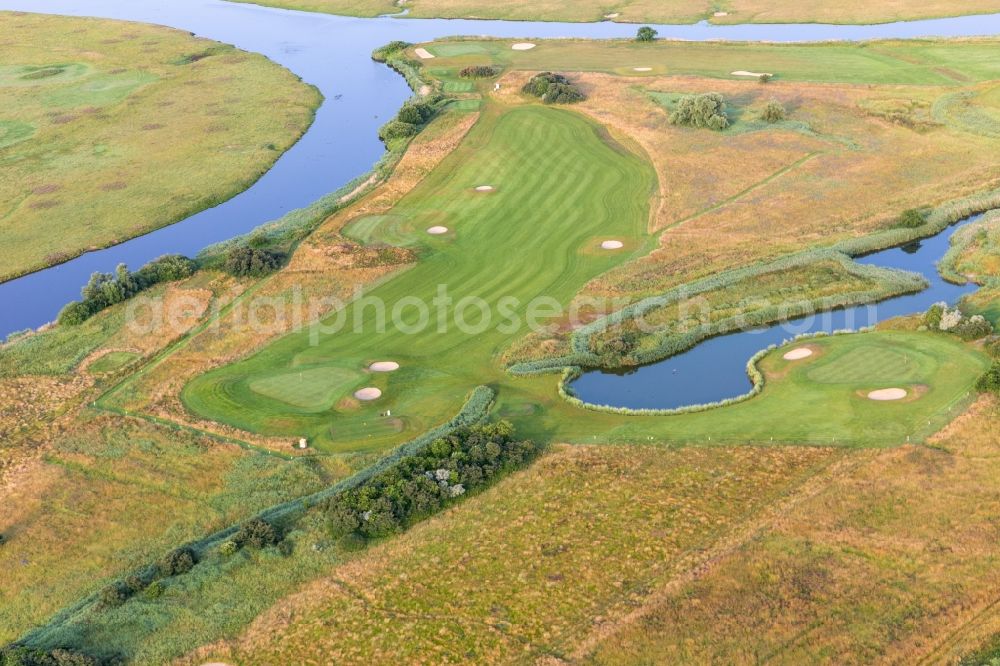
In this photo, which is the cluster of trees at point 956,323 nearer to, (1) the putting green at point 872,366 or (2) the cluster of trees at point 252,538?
(1) the putting green at point 872,366

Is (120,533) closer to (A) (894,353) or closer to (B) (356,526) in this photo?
(B) (356,526)

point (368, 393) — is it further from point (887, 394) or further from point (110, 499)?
point (887, 394)

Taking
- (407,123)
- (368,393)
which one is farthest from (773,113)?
(368,393)

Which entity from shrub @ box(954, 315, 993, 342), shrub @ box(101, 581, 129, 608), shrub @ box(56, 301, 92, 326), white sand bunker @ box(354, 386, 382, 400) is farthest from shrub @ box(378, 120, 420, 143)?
shrub @ box(101, 581, 129, 608)

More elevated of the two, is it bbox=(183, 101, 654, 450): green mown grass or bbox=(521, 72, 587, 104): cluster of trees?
bbox=(521, 72, 587, 104): cluster of trees

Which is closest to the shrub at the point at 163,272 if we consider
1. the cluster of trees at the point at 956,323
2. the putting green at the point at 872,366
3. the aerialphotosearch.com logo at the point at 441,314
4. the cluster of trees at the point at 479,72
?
the aerialphotosearch.com logo at the point at 441,314

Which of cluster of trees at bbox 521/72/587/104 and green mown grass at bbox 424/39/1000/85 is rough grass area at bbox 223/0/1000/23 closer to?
green mown grass at bbox 424/39/1000/85

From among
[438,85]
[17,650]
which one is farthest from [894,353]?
[438,85]
